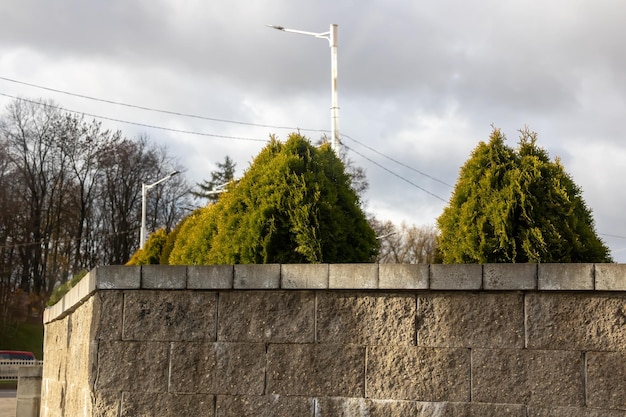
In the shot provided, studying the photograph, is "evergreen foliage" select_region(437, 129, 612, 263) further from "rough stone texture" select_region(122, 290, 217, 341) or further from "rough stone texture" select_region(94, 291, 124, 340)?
"rough stone texture" select_region(94, 291, 124, 340)

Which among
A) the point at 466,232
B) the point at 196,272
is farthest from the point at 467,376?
the point at 196,272

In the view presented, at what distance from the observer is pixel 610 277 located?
605cm

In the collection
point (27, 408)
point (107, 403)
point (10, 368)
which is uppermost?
point (107, 403)

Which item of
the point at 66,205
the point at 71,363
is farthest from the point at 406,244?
the point at 71,363

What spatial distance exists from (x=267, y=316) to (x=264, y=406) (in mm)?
648

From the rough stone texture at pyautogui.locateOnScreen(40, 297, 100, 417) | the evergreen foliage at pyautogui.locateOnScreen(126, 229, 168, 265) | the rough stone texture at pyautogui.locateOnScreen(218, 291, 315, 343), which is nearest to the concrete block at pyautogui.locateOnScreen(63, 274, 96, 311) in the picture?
the rough stone texture at pyautogui.locateOnScreen(40, 297, 100, 417)

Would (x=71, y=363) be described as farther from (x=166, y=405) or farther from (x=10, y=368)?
(x=10, y=368)

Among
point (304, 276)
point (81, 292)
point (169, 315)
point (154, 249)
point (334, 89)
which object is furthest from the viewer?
point (334, 89)

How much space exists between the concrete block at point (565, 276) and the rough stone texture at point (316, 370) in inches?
53.7

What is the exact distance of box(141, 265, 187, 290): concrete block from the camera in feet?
22.1

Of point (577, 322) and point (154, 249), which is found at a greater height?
point (154, 249)

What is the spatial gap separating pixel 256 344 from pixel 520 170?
2342 millimetres

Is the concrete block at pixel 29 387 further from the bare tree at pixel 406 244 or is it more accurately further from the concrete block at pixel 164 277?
the bare tree at pixel 406 244

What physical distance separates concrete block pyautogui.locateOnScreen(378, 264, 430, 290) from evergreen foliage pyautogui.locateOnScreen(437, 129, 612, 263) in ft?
1.64
